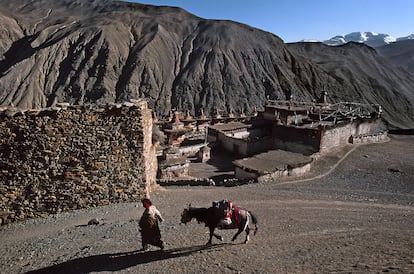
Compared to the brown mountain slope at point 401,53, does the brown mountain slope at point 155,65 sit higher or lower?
lower

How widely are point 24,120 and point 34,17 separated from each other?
103 metres

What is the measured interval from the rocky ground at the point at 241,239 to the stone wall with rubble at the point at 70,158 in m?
0.53

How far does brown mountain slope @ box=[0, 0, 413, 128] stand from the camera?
229 ft

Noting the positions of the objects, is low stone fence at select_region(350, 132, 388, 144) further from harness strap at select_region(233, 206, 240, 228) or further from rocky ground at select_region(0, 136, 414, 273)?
harness strap at select_region(233, 206, 240, 228)

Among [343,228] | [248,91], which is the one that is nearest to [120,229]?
[343,228]

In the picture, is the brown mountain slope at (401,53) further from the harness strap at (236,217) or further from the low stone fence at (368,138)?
the harness strap at (236,217)

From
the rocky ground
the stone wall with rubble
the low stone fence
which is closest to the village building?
the low stone fence

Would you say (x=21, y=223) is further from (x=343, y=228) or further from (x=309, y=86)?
(x=309, y=86)

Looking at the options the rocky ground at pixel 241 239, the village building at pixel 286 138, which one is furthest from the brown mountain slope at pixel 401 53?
the rocky ground at pixel 241 239

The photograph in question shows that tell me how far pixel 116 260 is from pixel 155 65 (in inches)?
2735

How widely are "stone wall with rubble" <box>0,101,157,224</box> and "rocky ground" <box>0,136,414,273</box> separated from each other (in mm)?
533

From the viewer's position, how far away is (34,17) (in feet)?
326

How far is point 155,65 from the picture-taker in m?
74.8

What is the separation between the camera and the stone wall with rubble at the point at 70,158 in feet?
37.3
